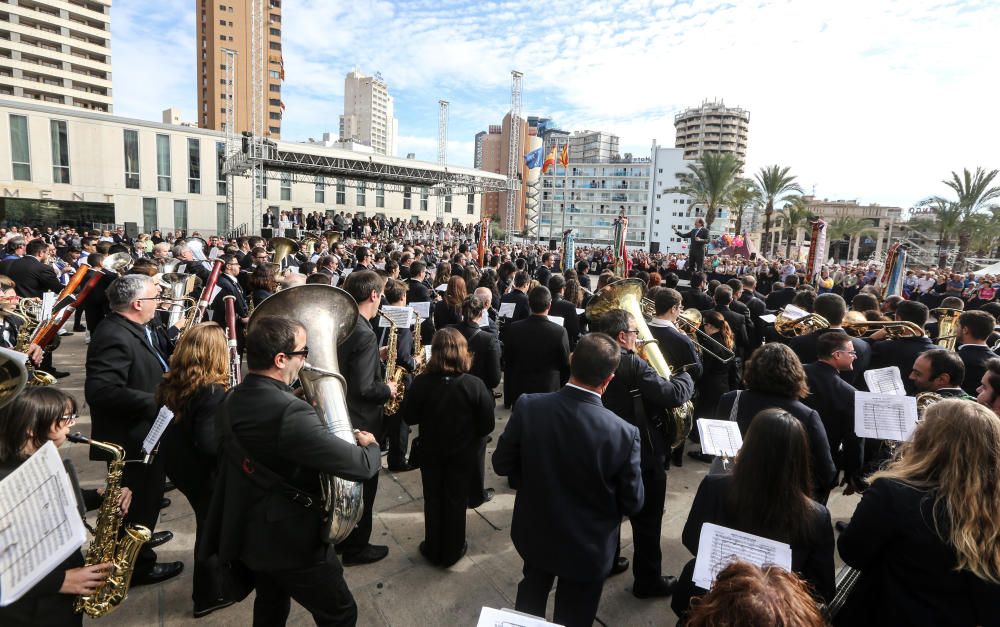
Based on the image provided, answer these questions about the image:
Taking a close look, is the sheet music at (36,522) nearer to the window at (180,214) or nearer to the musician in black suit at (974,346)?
the musician in black suit at (974,346)

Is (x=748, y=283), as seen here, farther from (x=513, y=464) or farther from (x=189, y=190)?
(x=189, y=190)

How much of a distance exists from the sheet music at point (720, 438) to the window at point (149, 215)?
127 feet

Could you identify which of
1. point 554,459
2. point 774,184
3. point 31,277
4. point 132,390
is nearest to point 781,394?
point 554,459

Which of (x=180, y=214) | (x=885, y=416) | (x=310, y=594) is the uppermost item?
(x=180, y=214)

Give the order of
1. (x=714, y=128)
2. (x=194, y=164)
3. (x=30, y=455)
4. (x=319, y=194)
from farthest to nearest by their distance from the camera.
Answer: (x=714, y=128) → (x=319, y=194) → (x=194, y=164) → (x=30, y=455)

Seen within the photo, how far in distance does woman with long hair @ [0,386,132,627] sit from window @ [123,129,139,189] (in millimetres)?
37331

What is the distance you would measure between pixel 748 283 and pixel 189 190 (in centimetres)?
3606

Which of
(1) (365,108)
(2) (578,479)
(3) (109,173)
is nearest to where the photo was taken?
(2) (578,479)

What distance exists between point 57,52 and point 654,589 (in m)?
74.5

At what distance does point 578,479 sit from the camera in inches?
97.9

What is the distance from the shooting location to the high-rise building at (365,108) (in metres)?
153

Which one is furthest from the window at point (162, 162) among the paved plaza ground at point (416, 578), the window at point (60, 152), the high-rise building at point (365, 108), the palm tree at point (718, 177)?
the high-rise building at point (365, 108)

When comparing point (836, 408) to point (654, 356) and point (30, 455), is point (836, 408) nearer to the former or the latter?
point (654, 356)

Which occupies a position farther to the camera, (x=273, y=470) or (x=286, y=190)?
(x=286, y=190)
